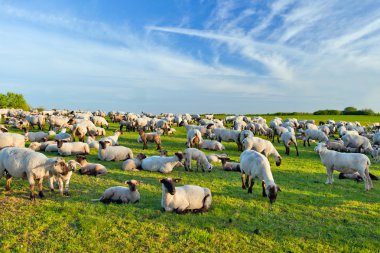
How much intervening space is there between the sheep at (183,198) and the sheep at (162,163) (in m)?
5.63

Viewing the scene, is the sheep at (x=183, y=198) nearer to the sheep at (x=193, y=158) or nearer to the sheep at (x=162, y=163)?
the sheep at (x=162, y=163)

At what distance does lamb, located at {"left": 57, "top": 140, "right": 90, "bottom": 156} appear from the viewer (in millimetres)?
19219

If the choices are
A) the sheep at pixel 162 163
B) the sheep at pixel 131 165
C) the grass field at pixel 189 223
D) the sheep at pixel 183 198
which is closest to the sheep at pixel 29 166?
the grass field at pixel 189 223

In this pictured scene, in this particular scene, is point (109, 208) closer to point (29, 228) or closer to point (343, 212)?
point (29, 228)

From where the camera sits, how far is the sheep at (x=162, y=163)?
1636 cm

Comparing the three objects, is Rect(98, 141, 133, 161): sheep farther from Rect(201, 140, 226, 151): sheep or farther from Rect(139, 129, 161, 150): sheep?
Rect(201, 140, 226, 151): sheep

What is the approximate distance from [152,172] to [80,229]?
313 inches

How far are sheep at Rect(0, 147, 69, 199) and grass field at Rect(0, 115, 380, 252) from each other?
771 millimetres

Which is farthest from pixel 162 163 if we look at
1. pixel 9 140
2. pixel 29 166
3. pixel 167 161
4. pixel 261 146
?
pixel 9 140

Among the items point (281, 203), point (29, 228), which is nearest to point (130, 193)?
point (29, 228)

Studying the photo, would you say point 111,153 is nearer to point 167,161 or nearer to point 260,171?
point 167,161

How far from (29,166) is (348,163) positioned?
15301mm

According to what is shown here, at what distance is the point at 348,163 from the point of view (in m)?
15.7

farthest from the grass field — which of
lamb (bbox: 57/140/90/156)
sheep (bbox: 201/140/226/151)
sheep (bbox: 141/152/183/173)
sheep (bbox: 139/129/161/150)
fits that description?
sheep (bbox: 201/140/226/151)
